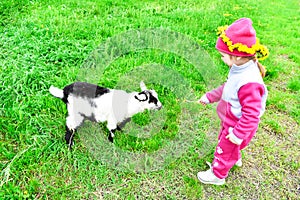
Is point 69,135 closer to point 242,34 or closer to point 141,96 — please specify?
point 141,96

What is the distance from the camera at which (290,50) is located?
5266mm

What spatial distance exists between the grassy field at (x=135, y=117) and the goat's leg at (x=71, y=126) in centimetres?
9

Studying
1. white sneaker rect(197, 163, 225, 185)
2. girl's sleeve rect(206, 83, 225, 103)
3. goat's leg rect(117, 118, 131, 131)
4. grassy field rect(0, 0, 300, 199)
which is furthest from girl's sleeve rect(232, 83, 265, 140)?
goat's leg rect(117, 118, 131, 131)

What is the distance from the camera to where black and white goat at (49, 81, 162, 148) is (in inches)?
102

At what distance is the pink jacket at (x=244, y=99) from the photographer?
1.96 meters

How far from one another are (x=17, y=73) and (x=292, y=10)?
7.95 m

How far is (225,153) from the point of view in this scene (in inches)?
92.5

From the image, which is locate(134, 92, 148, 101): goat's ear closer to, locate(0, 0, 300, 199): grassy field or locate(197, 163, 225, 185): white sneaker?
locate(0, 0, 300, 199): grassy field

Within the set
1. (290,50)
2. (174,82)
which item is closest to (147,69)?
(174,82)

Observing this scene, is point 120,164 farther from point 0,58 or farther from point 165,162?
point 0,58

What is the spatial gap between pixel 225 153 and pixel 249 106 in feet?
1.88

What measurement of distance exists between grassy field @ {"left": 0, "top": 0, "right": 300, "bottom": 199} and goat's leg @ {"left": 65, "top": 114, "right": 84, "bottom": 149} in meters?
0.09

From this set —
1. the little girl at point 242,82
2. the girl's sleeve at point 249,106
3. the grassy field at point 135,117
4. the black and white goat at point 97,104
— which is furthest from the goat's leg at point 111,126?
the girl's sleeve at point 249,106

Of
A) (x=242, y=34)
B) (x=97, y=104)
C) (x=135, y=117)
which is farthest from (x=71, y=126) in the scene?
(x=242, y=34)
